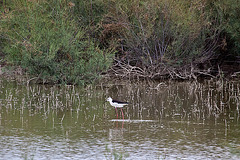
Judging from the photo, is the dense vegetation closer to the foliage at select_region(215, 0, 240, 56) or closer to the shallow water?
the foliage at select_region(215, 0, 240, 56)

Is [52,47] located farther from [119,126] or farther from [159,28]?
[119,126]

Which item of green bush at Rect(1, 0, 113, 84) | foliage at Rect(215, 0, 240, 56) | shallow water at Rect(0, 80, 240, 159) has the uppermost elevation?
foliage at Rect(215, 0, 240, 56)

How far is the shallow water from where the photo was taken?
1068 centimetres

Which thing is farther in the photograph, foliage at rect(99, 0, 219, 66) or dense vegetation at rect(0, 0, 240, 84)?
foliage at rect(99, 0, 219, 66)

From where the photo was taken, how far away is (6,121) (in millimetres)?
14414

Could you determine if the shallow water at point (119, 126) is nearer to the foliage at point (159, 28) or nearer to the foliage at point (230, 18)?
the foliage at point (159, 28)

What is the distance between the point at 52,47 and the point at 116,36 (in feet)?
23.6

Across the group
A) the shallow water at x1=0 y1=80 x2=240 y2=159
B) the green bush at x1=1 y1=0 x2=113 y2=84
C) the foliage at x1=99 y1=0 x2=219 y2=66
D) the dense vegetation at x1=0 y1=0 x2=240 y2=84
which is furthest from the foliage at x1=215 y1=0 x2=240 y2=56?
the shallow water at x1=0 y1=80 x2=240 y2=159

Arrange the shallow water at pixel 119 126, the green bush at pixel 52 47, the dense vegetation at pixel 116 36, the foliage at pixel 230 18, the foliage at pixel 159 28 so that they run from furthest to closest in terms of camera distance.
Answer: the foliage at pixel 230 18
the foliage at pixel 159 28
the dense vegetation at pixel 116 36
the green bush at pixel 52 47
the shallow water at pixel 119 126

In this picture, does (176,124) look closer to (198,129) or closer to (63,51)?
(198,129)

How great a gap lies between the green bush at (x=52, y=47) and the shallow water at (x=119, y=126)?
263 cm

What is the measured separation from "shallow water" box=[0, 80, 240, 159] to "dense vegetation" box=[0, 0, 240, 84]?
2996 millimetres

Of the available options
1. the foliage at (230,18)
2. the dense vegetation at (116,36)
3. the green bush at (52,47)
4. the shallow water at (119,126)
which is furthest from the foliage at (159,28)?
the shallow water at (119,126)

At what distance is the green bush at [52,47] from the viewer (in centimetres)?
2403
